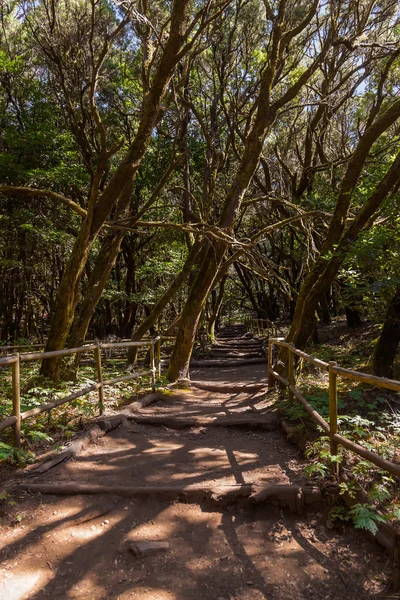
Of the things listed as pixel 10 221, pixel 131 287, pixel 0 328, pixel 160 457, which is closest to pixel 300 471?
pixel 160 457

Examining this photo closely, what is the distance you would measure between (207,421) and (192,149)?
12.0 meters

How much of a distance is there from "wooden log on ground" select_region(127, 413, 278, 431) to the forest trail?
3.43ft

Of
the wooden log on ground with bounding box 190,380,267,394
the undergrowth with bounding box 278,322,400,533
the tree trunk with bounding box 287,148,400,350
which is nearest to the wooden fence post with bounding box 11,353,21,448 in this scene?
the undergrowth with bounding box 278,322,400,533

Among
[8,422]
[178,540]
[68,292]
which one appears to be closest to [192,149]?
[68,292]

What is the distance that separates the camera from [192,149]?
15406mm

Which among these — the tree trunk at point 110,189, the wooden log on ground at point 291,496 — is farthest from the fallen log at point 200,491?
the tree trunk at point 110,189

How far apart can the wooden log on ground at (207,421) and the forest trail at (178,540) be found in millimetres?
1047

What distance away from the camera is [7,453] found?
3551 millimetres

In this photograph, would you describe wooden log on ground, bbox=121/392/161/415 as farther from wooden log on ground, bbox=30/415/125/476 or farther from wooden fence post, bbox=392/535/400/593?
wooden fence post, bbox=392/535/400/593

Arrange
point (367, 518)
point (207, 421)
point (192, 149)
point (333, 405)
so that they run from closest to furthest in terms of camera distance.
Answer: point (367, 518), point (333, 405), point (207, 421), point (192, 149)

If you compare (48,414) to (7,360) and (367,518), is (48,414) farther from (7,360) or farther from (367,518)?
(367,518)

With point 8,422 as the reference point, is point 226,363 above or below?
below

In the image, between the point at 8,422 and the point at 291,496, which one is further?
the point at 8,422

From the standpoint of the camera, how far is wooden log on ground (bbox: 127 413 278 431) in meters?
5.83
